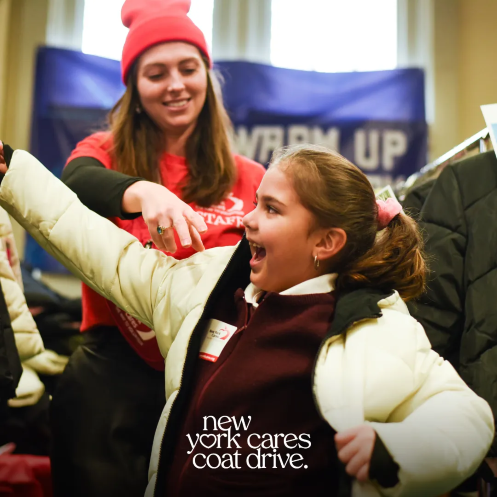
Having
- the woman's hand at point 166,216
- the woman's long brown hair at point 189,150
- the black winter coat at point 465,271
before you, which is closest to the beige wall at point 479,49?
the black winter coat at point 465,271

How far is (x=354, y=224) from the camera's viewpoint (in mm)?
764

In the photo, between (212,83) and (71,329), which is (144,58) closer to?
(212,83)

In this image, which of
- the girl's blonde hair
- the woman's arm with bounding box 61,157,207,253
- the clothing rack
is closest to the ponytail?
the girl's blonde hair

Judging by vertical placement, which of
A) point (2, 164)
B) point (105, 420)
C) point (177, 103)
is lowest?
point (105, 420)

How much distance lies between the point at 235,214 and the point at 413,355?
1.20ft

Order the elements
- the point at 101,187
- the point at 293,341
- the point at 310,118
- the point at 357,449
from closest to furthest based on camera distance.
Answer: the point at 357,449 < the point at 293,341 < the point at 101,187 < the point at 310,118

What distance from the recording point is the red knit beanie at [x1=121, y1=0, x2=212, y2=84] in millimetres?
885

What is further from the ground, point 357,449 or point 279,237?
point 279,237

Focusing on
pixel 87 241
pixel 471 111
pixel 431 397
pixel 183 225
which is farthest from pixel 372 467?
pixel 471 111

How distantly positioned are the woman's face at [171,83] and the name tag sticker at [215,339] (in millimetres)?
341

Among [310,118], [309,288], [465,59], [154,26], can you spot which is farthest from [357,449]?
[310,118]

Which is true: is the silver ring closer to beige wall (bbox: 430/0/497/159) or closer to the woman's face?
the woman's face

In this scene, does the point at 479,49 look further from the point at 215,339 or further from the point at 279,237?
the point at 215,339

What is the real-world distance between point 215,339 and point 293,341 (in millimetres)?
101
